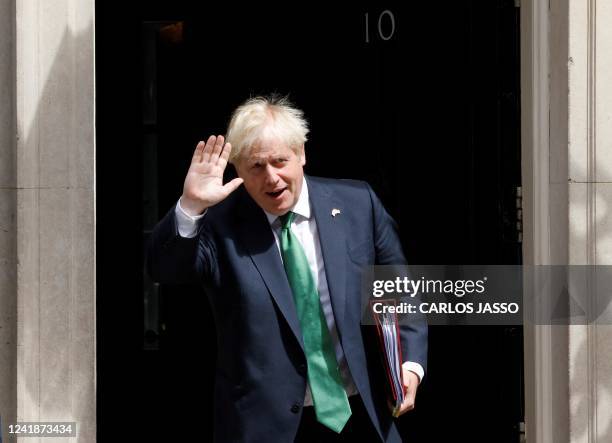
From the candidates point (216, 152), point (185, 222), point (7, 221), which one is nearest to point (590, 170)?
point (216, 152)

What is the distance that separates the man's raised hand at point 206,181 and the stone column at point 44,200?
753mm

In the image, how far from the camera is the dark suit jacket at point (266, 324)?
195 inches

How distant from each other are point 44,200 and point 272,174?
1.06m

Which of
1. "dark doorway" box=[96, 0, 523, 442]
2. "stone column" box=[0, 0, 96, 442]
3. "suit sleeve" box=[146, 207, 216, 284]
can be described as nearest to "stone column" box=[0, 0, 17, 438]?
"stone column" box=[0, 0, 96, 442]

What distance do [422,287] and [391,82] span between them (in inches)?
44.3

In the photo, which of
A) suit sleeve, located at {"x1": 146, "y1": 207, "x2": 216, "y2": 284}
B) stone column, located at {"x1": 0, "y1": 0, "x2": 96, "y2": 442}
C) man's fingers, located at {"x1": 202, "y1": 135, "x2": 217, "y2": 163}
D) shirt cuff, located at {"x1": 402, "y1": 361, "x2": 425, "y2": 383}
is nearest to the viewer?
suit sleeve, located at {"x1": 146, "y1": 207, "x2": 216, "y2": 284}

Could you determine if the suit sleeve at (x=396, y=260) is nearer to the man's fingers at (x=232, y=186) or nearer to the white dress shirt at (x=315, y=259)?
the white dress shirt at (x=315, y=259)

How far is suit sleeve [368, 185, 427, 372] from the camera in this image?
16.7 ft

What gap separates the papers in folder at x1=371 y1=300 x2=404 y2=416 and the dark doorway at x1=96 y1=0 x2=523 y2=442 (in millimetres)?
1237

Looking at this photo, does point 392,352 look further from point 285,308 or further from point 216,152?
point 216,152

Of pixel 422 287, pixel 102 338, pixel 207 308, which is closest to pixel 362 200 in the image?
pixel 422 287

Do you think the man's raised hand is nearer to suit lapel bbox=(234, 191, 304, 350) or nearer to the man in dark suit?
the man in dark suit

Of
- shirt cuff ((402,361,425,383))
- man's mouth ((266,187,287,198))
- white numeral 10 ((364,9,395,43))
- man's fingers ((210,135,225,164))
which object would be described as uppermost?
white numeral 10 ((364,9,395,43))

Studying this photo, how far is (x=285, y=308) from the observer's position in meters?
4.96
